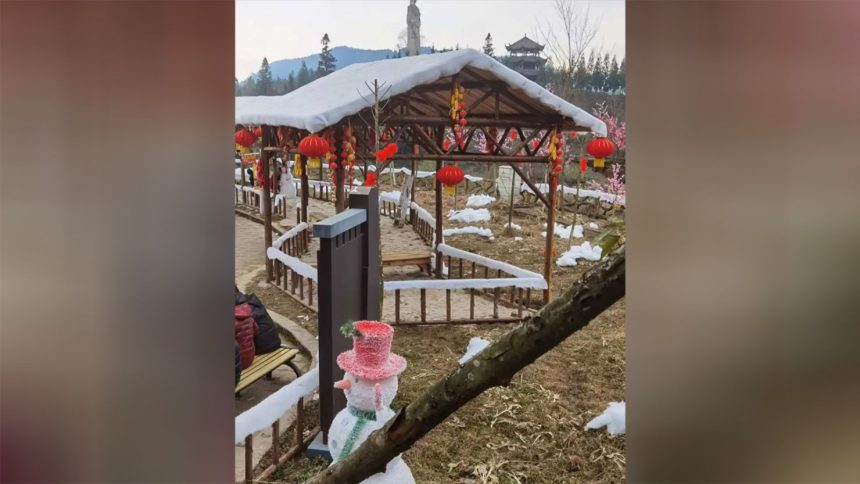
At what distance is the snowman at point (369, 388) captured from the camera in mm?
1555

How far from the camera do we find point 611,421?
2127 mm

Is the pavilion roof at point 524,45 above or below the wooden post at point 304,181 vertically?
above

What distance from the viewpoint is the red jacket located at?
2.10 meters

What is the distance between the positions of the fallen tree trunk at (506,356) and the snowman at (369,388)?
433mm

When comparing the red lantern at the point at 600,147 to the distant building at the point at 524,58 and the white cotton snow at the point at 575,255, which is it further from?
the white cotton snow at the point at 575,255

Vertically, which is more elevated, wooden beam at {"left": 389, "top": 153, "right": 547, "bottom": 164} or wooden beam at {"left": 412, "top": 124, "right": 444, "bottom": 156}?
wooden beam at {"left": 412, "top": 124, "right": 444, "bottom": 156}

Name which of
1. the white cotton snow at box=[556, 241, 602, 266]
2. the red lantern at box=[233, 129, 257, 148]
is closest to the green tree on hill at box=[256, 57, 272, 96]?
the red lantern at box=[233, 129, 257, 148]

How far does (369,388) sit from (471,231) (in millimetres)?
3982

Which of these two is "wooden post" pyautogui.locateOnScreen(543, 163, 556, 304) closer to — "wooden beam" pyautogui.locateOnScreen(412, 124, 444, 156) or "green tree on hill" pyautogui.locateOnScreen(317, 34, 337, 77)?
"wooden beam" pyautogui.locateOnScreen(412, 124, 444, 156)

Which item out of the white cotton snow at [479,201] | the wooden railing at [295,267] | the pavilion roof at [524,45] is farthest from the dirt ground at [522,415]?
the white cotton snow at [479,201]

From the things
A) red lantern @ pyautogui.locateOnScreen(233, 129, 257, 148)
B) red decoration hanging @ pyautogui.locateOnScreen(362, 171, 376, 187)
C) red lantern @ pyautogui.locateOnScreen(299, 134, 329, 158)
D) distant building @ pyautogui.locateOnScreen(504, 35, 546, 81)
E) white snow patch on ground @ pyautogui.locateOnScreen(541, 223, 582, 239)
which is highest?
distant building @ pyautogui.locateOnScreen(504, 35, 546, 81)

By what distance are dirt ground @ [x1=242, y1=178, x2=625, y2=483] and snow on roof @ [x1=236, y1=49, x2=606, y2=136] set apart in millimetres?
993
